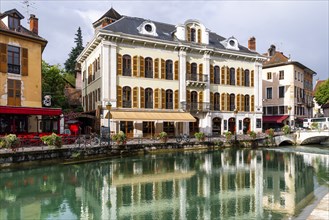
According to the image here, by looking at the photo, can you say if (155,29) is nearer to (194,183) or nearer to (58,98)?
(58,98)

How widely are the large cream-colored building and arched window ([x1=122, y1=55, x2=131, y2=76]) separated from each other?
0.06 metres

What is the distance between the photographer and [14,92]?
2119cm

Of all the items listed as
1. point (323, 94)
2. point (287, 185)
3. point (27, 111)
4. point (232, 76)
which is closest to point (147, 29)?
point (232, 76)

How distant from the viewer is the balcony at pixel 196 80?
29920mm

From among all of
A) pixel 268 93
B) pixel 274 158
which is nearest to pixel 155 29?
pixel 274 158

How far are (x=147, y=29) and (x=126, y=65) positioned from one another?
434 centimetres

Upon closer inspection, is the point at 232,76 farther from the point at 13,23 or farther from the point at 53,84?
the point at 13,23

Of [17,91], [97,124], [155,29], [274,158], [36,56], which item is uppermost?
[155,29]

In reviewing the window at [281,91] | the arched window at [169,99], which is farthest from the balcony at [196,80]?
the window at [281,91]

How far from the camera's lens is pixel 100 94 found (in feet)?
87.5

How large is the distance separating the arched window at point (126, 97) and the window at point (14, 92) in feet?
28.3

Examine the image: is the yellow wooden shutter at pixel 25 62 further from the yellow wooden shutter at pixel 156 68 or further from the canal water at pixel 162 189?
the yellow wooden shutter at pixel 156 68

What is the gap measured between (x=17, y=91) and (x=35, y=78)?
1728 millimetres

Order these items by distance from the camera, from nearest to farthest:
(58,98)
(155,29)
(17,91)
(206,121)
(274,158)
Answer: (17,91)
(274,158)
(155,29)
(206,121)
(58,98)
